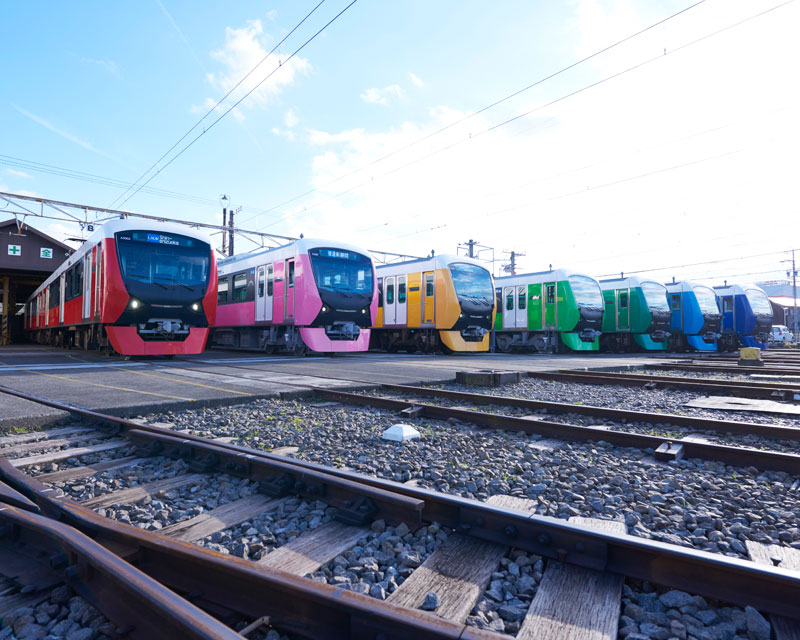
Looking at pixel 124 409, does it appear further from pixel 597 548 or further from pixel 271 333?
pixel 271 333

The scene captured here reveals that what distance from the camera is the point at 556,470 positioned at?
3357mm

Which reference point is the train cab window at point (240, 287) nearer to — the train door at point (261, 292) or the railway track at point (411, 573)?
the train door at point (261, 292)

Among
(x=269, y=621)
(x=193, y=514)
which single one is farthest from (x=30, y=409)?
(x=269, y=621)

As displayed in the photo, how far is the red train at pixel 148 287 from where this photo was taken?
11.4m

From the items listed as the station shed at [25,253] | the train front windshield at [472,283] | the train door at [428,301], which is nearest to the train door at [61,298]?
the train door at [428,301]

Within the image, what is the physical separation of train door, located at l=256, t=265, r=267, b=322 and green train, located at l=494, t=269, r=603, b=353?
10.5m

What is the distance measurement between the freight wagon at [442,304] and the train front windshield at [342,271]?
2878 millimetres

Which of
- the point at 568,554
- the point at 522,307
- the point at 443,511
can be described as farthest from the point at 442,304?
the point at 568,554

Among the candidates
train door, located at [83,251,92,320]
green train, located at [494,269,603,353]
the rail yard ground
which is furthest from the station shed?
the rail yard ground

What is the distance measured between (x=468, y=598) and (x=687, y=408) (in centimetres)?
580

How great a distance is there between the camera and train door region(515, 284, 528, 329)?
20.6 meters

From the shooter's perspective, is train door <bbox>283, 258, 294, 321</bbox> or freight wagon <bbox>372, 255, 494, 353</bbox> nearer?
train door <bbox>283, 258, 294, 321</bbox>

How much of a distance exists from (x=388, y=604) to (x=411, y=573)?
507 millimetres

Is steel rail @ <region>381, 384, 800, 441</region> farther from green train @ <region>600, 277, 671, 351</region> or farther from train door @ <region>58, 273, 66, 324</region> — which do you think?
green train @ <region>600, 277, 671, 351</region>
